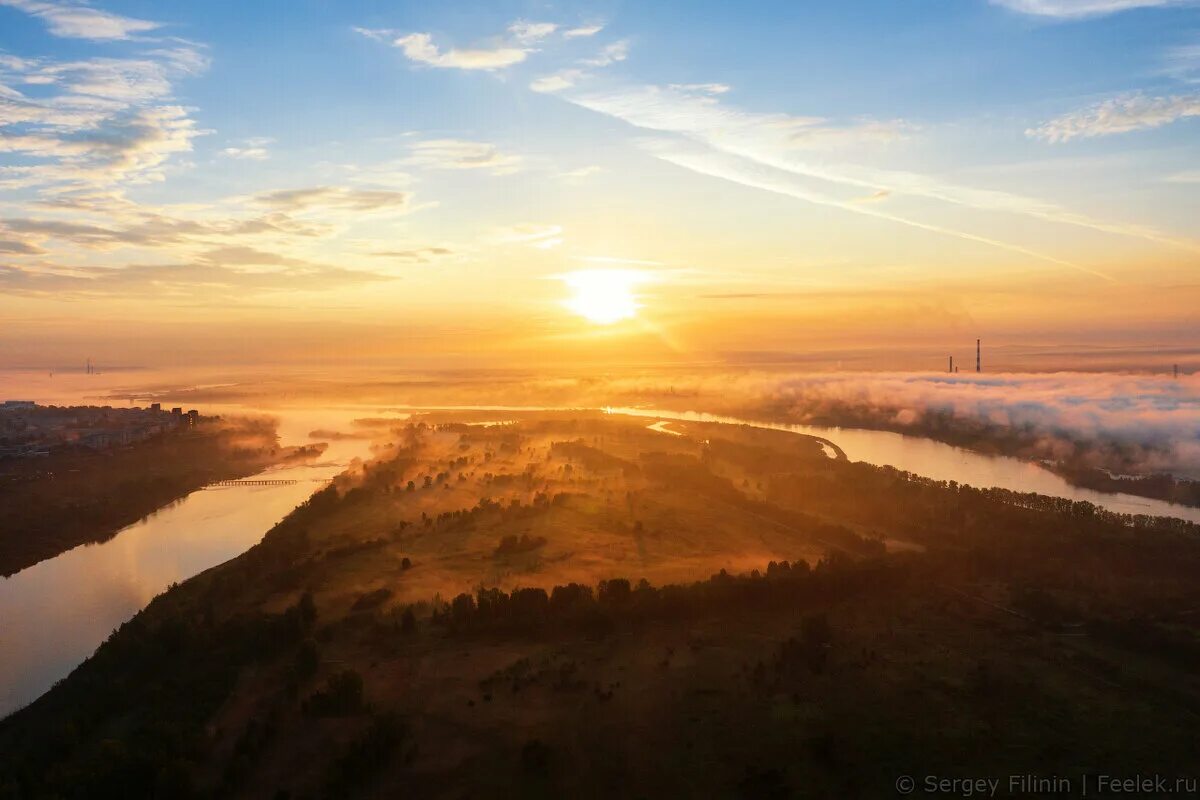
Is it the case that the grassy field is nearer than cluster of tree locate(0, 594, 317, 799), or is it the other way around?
cluster of tree locate(0, 594, 317, 799)

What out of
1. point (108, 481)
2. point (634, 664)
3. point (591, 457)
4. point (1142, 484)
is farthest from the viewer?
point (591, 457)

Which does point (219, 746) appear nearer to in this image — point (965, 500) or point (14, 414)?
point (965, 500)

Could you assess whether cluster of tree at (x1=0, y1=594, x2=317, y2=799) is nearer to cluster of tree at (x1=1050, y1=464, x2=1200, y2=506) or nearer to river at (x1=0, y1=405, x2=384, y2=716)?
river at (x1=0, y1=405, x2=384, y2=716)

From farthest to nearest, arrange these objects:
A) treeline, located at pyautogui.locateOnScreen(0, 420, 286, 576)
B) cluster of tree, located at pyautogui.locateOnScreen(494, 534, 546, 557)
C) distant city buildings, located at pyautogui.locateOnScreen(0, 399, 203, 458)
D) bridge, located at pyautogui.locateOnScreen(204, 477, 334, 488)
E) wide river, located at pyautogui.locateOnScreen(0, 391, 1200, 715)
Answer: distant city buildings, located at pyautogui.locateOnScreen(0, 399, 203, 458) < bridge, located at pyautogui.locateOnScreen(204, 477, 334, 488) < treeline, located at pyautogui.locateOnScreen(0, 420, 286, 576) < cluster of tree, located at pyautogui.locateOnScreen(494, 534, 546, 557) < wide river, located at pyautogui.locateOnScreen(0, 391, 1200, 715)

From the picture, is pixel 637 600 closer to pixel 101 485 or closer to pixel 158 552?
pixel 158 552

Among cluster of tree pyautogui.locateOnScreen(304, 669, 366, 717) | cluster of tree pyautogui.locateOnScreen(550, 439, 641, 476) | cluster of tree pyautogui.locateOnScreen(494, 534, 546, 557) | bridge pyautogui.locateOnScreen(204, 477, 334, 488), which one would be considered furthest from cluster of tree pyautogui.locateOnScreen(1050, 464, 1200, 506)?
bridge pyautogui.locateOnScreen(204, 477, 334, 488)

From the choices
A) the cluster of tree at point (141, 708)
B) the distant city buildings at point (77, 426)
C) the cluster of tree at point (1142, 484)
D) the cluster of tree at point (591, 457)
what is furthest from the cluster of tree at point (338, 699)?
the cluster of tree at point (1142, 484)

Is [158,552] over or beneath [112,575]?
over

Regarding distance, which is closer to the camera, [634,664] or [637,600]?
[634,664]

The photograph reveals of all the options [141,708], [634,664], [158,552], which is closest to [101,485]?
[158,552]
